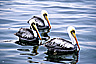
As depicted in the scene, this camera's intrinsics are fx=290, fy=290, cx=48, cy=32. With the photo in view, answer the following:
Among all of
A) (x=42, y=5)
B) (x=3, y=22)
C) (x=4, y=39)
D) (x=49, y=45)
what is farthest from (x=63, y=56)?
(x=42, y=5)

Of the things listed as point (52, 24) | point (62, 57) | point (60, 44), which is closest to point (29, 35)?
point (60, 44)

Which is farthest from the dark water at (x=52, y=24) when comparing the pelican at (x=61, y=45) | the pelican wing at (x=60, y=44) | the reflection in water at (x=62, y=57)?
the pelican wing at (x=60, y=44)

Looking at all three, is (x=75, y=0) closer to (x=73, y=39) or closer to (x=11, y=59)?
(x=73, y=39)

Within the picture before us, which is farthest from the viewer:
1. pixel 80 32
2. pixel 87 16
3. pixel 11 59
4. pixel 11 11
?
pixel 11 11

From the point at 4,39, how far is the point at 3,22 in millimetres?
3826

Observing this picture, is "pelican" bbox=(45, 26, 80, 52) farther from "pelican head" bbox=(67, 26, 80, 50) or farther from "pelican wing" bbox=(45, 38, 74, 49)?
"pelican head" bbox=(67, 26, 80, 50)

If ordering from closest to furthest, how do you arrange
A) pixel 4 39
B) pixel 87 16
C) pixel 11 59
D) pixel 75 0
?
1. pixel 11 59
2. pixel 4 39
3. pixel 87 16
4. pixel 75 0

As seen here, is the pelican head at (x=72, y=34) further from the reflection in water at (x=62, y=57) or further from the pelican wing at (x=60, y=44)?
the reflection in water at (x=62, y=57)

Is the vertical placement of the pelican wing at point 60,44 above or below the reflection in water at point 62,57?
above

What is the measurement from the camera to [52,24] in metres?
18.0

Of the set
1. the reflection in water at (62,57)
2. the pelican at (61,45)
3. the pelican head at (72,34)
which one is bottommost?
the reflection in water at (62,57)

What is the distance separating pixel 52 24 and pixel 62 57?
19.1 feet

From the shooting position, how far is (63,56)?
493 inches

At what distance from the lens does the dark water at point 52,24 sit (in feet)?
39.8
